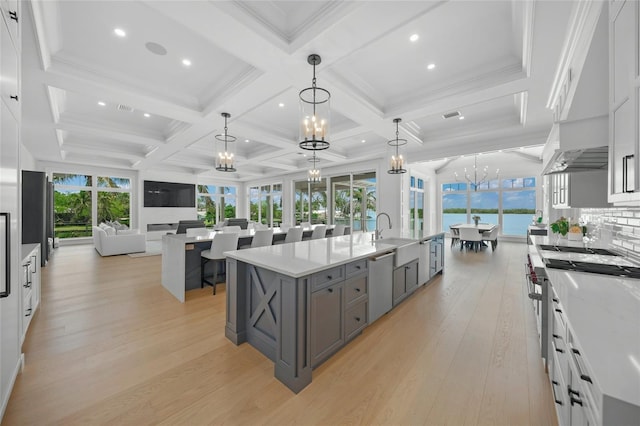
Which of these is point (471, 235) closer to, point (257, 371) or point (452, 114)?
point (452, 114)

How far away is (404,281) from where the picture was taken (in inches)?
131

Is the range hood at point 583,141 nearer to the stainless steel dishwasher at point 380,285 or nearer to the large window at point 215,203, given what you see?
the stainless steel dishwasher at point 380,285

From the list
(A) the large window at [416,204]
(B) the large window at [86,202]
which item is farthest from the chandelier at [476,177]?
(B) the large window at [86,202]

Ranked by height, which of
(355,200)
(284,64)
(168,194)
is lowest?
(355,200)

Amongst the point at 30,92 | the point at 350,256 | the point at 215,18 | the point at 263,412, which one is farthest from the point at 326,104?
the point at 30,92

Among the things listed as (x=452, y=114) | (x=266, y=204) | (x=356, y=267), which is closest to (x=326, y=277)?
(x=356, y=267)

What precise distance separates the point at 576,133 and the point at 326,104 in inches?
83.9

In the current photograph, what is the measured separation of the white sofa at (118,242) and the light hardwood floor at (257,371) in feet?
12.7

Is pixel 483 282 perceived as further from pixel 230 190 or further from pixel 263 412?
pixel 230 190

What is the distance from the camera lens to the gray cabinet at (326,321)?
1906 mm

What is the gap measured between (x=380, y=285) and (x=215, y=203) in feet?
39.4

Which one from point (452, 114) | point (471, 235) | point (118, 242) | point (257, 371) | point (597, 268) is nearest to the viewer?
point (597, 268)

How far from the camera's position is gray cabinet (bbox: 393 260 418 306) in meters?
3.13

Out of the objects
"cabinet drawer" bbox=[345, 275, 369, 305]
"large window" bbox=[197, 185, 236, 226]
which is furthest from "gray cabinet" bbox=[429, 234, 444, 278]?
"large window" bbox=[197, 185, 236, 226]
